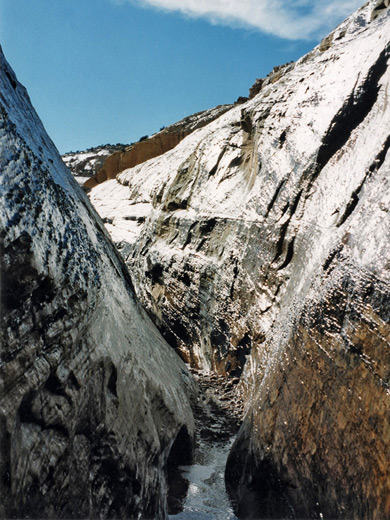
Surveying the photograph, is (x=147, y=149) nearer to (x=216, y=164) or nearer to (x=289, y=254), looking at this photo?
(x=216, y=164)

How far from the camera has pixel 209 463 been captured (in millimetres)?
8492

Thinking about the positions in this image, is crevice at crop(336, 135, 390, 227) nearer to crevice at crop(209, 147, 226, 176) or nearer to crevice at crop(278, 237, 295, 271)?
crevice at crop(278, 237, 295, 271)

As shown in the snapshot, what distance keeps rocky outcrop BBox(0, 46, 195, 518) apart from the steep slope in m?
2.18

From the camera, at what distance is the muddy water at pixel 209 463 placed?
703cm

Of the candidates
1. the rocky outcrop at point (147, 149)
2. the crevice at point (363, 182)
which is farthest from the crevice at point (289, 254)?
the rocky outcrop at point (147, 149)

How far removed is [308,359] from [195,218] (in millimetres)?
9542

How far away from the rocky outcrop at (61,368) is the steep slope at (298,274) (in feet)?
7.17

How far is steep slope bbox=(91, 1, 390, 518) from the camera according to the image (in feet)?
19.6

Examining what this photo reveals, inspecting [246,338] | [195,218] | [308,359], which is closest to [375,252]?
[308,359]

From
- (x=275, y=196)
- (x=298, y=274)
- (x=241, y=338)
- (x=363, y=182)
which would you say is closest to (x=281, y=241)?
(x=275, y=196)

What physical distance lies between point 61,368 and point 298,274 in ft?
18.0

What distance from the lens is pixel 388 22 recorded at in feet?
36.4

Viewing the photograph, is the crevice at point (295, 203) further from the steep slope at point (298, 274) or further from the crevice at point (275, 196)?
the crevice at point (275, 196)

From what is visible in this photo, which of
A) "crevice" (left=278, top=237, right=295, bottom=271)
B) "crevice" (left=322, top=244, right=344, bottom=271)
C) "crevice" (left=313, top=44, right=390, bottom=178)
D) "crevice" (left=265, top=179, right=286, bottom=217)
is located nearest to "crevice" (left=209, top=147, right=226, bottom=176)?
"crevice" (left=265, top=179, right=286, bottom=217)
